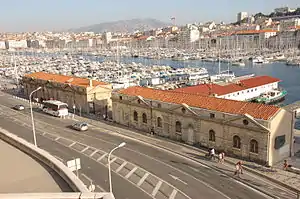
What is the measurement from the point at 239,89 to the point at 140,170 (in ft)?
133

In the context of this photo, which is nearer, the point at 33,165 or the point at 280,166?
the point at 33,165

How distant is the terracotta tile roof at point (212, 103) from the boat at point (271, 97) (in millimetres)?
33141

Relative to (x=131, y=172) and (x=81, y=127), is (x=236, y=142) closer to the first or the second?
(x=131, y=172)

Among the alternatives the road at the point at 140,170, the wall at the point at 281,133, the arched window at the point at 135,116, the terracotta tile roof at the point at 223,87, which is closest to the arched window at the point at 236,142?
the wall at the point at 281,133

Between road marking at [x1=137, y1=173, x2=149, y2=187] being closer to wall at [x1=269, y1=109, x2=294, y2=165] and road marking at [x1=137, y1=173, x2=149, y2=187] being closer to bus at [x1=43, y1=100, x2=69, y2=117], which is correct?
wall at [x1=269, y1=109, x2=294, y2=165]

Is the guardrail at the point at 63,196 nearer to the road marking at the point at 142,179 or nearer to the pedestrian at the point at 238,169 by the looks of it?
the road marking at the point at 142,179

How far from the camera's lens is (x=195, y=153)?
114 ft

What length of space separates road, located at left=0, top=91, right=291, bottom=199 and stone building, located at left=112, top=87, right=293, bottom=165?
4261 mm

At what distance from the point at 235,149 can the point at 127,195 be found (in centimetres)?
1357

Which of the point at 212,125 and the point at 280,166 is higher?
the point at 212,125

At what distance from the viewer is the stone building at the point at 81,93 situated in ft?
186

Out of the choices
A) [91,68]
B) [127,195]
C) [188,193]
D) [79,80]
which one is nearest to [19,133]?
[79,80]

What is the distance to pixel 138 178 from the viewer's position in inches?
1112

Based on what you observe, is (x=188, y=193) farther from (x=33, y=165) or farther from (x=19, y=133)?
(x=19, y=133)
